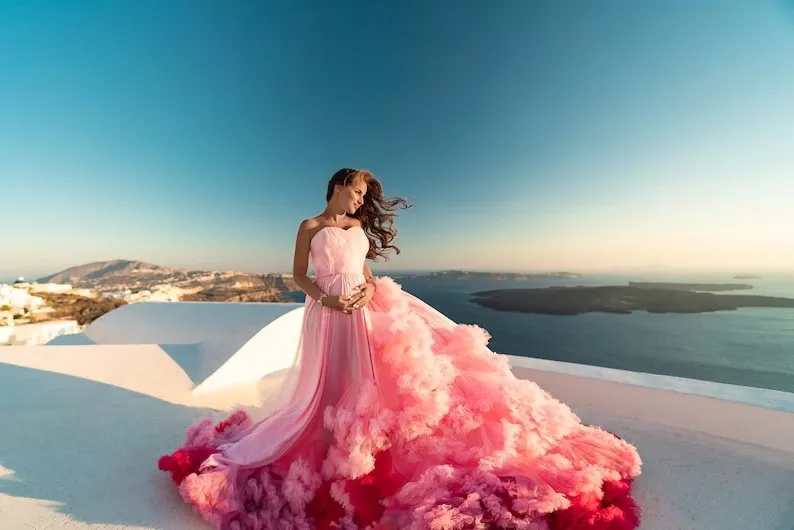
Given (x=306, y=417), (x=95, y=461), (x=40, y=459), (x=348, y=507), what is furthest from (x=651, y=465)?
(x=40, y=459)

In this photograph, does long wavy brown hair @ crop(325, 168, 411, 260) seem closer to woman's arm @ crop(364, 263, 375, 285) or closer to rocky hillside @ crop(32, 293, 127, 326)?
woman's arm @ crop(364, 263, 375, 285)

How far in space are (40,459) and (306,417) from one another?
157 cm

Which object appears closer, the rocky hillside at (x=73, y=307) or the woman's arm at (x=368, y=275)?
the woman's arm at (x=368, y=275)

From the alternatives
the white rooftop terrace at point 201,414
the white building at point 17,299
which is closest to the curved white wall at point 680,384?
the white rooftop terrace at point 201,414

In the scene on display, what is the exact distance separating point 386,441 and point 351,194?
1.12 m

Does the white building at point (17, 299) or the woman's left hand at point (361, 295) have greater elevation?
the woman's left hand at point (361, 295)

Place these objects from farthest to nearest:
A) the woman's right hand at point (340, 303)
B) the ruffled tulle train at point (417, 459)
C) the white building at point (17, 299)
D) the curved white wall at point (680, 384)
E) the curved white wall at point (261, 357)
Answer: the white building at point (17, 299), the curved white wall at point (261, 357), the curved white wall at point (680, 384), the woman's right hand at point (340, 303), the ruffled tulle train at point (417, 459)

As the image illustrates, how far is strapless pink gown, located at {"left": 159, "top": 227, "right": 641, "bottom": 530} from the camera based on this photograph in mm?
1606

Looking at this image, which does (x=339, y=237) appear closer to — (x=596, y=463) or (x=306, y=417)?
(x=306, y=417)

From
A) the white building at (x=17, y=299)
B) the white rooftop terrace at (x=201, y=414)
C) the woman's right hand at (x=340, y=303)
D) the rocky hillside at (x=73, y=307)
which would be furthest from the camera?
the rocky hillside at (x=73, y=307)

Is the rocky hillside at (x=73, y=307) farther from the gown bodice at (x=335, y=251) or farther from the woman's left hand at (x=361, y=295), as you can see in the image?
the woman's left hand at (x=361, y=295)

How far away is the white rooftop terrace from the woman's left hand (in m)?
1.09

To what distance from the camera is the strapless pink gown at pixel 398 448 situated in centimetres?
161

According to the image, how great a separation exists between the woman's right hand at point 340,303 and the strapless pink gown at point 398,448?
0.05m
